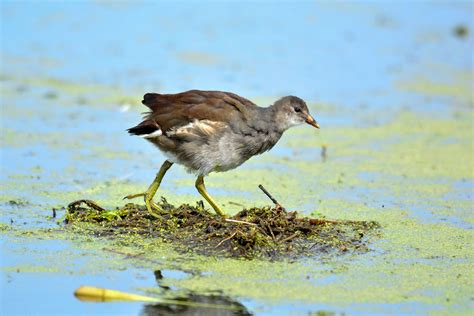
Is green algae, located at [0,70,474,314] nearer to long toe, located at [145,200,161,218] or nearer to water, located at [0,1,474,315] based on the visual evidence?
water, located at [0,1,474,315]

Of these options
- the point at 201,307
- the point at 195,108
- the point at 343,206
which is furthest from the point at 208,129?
the point at 201,307

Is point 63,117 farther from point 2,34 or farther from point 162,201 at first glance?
point 2,34

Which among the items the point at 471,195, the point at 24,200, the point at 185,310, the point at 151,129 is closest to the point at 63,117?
the point at 24,200

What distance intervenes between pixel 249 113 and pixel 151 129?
30.4 inches

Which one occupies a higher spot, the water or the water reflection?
the water

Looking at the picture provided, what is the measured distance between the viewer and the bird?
7.30m

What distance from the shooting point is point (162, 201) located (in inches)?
313

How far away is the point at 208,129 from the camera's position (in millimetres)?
7301

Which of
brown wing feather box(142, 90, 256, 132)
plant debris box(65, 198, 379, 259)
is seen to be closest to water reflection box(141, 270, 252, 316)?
plant debris box(65, 198, 379, 259)

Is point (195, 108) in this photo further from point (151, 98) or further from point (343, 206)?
point (343, 206)

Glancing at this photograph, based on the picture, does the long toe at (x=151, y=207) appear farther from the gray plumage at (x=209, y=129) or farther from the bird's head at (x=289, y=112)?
the bird's head at (x=289, y=112)

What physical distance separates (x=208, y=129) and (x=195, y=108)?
0.20 metres

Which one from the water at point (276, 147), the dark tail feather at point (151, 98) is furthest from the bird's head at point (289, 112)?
the water at point (276, 147)

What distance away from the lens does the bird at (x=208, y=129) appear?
7.30m
